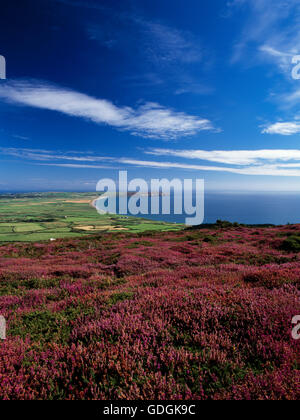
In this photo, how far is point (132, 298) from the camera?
5.82m

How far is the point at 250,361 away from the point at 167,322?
1.65m

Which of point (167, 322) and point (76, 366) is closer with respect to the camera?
point (76, 366)

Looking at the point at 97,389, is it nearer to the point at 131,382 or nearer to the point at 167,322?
the point at 131,382

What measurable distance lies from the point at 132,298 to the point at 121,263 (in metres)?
6.64

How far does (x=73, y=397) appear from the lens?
104 inches
